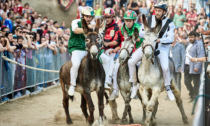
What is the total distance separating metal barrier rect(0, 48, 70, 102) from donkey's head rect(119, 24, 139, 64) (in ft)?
14.5

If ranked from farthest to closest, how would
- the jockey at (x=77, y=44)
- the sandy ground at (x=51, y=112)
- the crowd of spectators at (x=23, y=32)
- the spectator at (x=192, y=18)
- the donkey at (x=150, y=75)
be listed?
the spectator at (x=192, y=18) < the crowd of spectators at (x=23, y=32) < the sandy ground at (x=51, y=112) < the jockey at (x=77, y=44) < the donkey at (x=150, y=75)

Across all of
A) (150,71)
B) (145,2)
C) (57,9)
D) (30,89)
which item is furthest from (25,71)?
(145,2)

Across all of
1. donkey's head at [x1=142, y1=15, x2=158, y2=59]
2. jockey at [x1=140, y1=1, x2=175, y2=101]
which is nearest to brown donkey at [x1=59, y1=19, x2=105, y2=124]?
donkey's head at [x1=142, y1=15, x2=158, y2=59]

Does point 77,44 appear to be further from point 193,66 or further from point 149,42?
point 193,66

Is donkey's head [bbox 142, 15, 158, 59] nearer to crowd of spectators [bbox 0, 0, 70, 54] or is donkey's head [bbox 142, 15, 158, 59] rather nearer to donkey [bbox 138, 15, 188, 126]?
donkey [bbox 138, 15, 188, 126]

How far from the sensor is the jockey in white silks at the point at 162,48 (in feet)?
29.1

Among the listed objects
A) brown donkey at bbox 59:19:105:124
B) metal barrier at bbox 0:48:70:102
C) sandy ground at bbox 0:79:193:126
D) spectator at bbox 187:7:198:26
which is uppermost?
spectator at bbox 187:7:198:26

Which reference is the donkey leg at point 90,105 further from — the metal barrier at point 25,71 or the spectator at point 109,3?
the spectator at point 109,3

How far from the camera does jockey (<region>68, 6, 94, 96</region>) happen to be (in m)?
9.13

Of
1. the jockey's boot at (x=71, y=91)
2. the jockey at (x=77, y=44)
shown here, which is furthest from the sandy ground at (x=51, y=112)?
the jockey at (x=77, y=44)

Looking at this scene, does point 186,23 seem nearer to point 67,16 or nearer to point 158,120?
point 67,16

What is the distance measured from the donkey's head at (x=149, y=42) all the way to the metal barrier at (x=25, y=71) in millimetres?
5204

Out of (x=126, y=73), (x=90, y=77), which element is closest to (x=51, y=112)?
(x=126, y=73)

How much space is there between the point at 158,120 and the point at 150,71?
2.09 meters
